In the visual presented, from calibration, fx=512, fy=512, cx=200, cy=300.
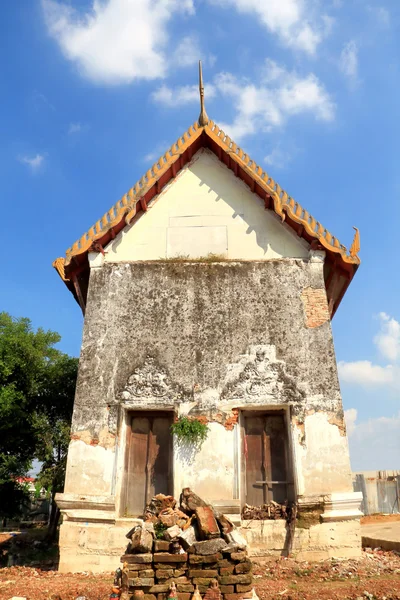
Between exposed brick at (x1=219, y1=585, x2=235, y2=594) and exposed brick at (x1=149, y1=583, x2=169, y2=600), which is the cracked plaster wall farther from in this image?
exposed brick at (x1=149, y1=583, x2=169, y2=600)

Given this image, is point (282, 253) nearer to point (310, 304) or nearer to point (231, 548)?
point (310, 304)

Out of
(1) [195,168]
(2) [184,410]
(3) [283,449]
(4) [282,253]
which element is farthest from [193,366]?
(1) [195,168]

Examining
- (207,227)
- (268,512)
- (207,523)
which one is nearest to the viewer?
(207,523)

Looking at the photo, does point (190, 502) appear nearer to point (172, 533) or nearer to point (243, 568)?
point (172, 533)

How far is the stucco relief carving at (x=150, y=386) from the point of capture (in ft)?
32.0

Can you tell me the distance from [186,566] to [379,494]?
20.6 metres

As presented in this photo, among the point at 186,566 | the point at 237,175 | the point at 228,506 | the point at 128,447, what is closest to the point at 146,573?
the point at 186,566

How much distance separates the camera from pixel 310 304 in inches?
408

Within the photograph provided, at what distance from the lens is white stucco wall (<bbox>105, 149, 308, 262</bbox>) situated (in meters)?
11.1

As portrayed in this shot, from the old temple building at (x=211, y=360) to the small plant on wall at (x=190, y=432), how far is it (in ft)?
0.42

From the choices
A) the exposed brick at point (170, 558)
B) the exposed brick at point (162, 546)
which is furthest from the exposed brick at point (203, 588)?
the exposed brick at point (162, 546)

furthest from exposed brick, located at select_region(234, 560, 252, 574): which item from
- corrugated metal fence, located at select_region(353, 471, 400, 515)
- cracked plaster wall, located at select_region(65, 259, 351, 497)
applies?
corrugated metal fence, located at select_region(353, 471, 400, 515)

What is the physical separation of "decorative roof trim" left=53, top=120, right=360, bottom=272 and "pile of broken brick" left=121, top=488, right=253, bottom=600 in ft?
20.5

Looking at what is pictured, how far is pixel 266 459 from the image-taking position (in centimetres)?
966
